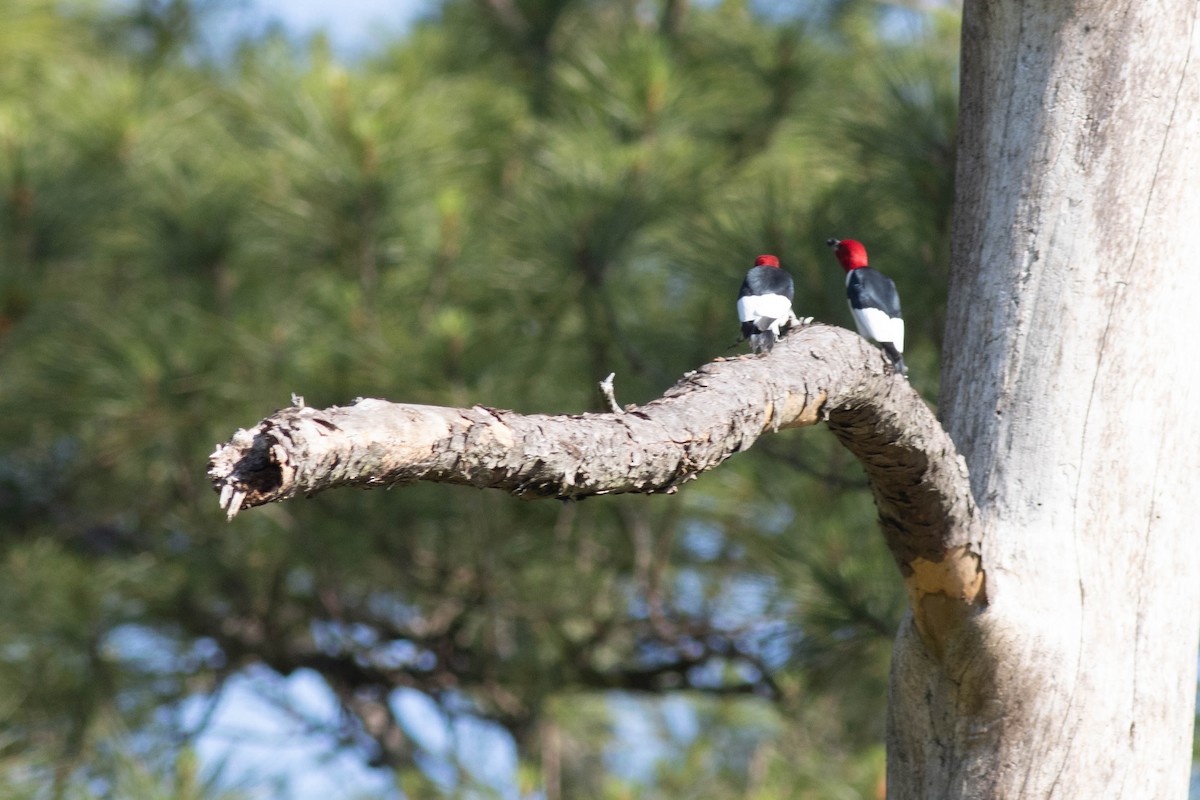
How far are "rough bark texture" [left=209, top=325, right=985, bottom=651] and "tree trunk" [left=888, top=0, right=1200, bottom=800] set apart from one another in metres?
0.10

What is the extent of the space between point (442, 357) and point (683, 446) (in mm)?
1693

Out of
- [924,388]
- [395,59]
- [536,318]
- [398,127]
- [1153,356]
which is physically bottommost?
[1153,356]

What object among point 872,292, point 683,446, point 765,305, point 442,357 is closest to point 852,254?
point 872,292

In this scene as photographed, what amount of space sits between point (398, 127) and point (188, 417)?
0.80 m

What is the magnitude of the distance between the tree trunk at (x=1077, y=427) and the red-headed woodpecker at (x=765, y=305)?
0.21 meters

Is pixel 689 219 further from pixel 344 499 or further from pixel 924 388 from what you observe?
pixel 344 499

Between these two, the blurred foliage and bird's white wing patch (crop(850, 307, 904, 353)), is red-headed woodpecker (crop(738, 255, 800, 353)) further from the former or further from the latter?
the blurred foliage

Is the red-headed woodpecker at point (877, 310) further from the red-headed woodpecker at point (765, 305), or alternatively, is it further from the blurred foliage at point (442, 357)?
the blurred foliage at point (442, 357)

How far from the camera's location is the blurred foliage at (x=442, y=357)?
2.68m

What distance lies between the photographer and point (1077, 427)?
1.49 meters

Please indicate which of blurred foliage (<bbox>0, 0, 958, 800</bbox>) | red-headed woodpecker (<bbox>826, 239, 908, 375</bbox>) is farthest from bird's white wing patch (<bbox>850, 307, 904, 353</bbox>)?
blurred foliage (<bbox>0, 0, 958, 800</bbox>)

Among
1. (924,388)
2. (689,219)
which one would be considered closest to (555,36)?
(689,219)

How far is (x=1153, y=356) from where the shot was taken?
1512 millimetres

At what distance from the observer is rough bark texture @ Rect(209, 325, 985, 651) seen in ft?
2.85
